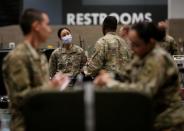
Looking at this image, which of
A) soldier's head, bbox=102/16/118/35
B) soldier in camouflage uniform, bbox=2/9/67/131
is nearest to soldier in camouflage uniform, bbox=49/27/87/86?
soldier's head, bbox=102/16/118/35

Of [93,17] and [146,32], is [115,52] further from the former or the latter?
[93,17]

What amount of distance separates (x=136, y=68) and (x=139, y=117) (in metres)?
0.63

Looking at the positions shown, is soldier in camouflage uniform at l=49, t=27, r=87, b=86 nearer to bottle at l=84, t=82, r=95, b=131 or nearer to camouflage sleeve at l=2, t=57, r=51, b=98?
camouflage sleeve at l=2, t=57, r=51, b=98

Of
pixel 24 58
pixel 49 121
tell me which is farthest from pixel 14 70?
pixel 49 121

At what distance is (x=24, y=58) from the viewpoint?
346 centimetres

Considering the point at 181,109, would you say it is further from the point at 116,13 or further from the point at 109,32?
the point at 116,13

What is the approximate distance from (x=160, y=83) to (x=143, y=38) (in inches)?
11.4

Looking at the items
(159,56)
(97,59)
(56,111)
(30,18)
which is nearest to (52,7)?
(97,59)

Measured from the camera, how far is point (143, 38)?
3439mm

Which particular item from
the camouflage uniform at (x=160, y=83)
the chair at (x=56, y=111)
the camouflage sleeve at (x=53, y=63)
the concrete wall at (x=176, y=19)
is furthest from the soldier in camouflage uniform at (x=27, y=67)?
the concrete wall at (x=176, y=19)

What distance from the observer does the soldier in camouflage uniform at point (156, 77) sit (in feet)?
10.8

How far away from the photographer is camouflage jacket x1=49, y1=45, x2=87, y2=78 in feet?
24.5

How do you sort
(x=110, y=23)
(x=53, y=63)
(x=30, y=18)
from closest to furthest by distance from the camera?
(x=30, y=18) → (x=110, y=23) → (x=53, y=63)

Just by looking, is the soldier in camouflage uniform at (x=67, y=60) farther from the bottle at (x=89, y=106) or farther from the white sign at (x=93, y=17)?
the bottle at (x=89, y=106)
